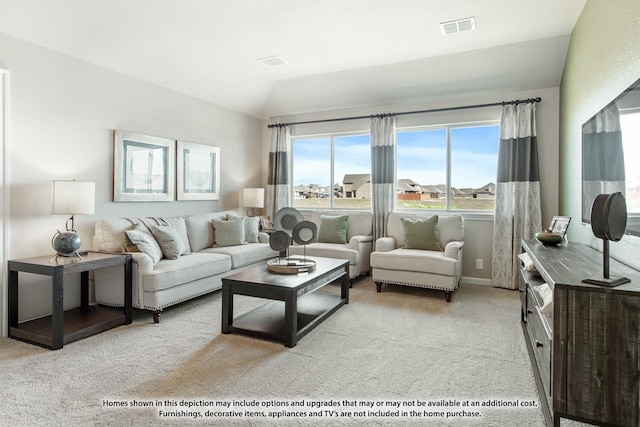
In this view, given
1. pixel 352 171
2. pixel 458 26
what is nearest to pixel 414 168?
pixel 352 171

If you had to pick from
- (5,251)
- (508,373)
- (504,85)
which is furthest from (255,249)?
(504,85)

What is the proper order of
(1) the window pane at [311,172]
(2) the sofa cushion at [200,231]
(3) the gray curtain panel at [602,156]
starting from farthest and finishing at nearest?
(1) the window pane at [311,172] → (2) the sofa cushion at [200,231] → (3) the gray curtain panel at [602,156]

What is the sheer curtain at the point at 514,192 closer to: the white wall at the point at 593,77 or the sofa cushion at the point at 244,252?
the white wall at the point at 593,77

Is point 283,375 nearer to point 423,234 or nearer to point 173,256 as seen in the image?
point 173,256

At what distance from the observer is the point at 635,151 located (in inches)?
73.6

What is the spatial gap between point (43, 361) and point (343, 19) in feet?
12.3

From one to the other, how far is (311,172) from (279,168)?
0.53m

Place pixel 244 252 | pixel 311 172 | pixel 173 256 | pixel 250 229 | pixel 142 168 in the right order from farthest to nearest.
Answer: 1. pixel 311 172
2. pixel 250 229
3. pixel 244 252
4. pixel 142 168
5. pixel 173 256

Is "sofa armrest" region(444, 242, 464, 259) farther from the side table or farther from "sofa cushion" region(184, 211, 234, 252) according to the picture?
the side table

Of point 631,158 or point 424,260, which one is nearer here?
point 631,158

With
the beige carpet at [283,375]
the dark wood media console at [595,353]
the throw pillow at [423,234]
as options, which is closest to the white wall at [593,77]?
the dark wood media console at [595,353]

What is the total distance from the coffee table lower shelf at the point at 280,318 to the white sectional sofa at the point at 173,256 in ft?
2.17

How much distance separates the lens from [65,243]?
3.11m

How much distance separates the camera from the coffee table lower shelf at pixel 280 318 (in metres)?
3.00
